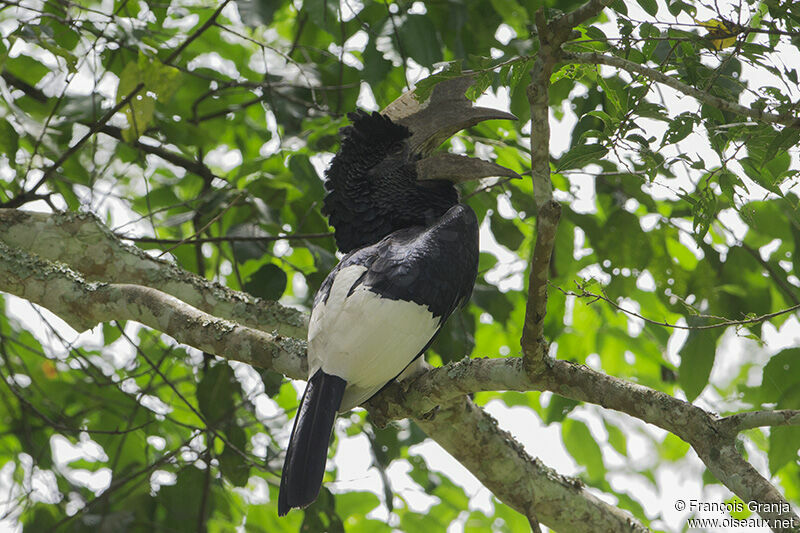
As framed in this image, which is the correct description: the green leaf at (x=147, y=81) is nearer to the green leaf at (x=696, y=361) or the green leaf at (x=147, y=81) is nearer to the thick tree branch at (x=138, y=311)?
the thick tree branch at (x=138, y=311)

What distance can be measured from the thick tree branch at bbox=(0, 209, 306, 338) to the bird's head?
0.44 meters

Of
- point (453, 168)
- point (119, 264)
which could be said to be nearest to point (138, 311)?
point (119, 264)

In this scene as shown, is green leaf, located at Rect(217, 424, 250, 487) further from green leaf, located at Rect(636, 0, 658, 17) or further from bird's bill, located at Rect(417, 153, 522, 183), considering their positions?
green leaf, located at Rect(636, 0, 658, 17)

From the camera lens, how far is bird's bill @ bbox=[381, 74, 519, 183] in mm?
3079

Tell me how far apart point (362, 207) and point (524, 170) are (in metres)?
0.71

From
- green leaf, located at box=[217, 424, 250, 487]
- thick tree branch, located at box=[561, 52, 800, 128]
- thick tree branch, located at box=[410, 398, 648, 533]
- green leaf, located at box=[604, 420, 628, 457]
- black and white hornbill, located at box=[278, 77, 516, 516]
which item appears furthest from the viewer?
green leaf, located at box=[604, 420, 628, 457]

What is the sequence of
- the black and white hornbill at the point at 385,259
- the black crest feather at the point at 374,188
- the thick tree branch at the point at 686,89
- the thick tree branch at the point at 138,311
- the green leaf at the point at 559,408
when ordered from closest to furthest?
1. the thick tree branch at the point at 686,89
2. the black and white hornbill at the point at 385,259
3. the thick tree branch at the point at 138,311
4. the black crest feather at the point at 374,188
5. the green leaf at the point at 559,408

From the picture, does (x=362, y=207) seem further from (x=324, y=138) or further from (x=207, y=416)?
(x=207, y=416)

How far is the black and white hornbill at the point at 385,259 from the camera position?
8.02ft

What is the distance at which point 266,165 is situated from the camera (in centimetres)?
341

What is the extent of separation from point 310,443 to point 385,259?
2.20 feet

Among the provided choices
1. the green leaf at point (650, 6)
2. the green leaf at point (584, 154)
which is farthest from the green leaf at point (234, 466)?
the green leaf at point (650, 6)

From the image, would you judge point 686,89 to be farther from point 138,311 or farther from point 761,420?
point 138,311

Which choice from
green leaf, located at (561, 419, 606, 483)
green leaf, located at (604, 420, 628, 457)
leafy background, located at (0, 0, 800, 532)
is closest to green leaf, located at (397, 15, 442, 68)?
leafy background, located at (0, 0, 800, 532)
